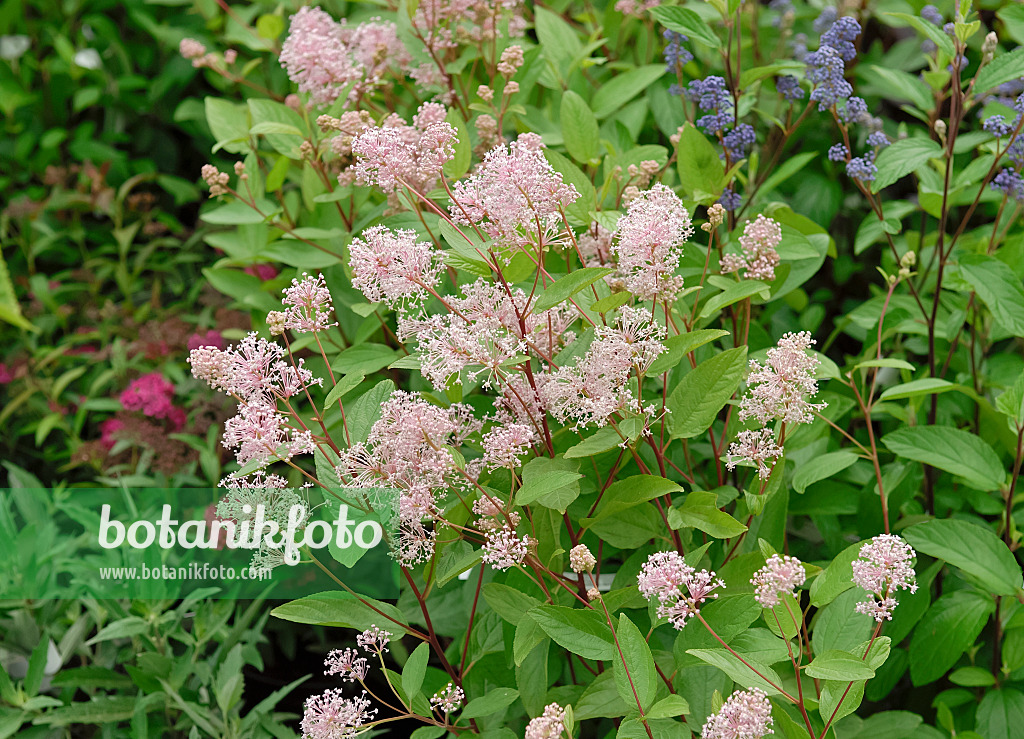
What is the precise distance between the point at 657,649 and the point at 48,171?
2007 millimetres

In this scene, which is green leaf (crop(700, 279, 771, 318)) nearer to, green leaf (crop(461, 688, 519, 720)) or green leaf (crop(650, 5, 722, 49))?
green leaf (crop(650, 5, 722, 49))

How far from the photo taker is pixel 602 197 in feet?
3.39

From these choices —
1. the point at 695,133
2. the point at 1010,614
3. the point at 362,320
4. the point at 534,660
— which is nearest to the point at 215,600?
the point at 362,320

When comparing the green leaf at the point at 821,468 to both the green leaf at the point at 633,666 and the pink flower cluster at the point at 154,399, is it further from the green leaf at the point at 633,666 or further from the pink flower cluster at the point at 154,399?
the pink flower cluster at the point at 154,399

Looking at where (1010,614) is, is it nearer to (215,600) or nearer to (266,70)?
(215,600)

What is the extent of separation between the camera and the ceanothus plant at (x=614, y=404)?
30.6 inches

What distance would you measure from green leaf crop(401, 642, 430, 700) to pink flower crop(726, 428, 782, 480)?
366mm

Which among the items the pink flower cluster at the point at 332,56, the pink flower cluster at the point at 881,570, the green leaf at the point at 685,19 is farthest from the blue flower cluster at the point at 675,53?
the pink flower cluster at the point at 881,570

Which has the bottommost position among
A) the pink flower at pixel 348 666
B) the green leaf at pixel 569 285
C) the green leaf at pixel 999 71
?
the pink flower at pixel 348 666

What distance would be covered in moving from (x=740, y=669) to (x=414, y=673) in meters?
0.33

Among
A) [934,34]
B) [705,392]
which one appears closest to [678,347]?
[705,392]

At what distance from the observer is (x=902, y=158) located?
103 centimetres

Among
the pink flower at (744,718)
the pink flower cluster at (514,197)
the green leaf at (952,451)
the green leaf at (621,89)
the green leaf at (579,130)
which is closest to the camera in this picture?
the pink flower at (744,718)

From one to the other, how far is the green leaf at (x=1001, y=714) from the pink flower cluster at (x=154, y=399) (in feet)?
4.59
